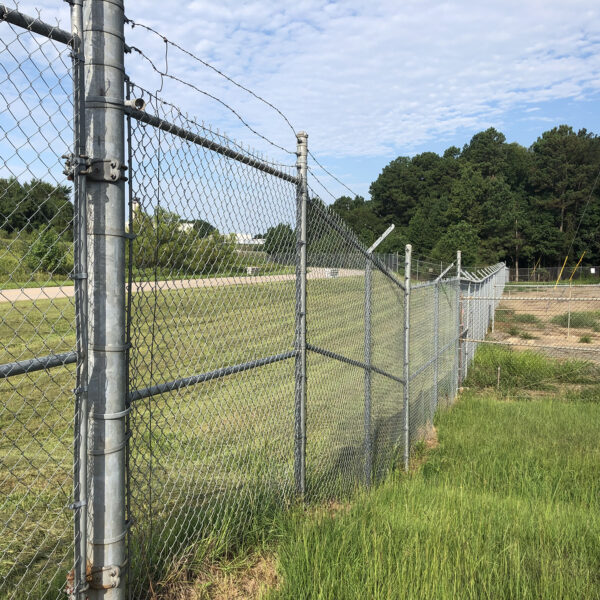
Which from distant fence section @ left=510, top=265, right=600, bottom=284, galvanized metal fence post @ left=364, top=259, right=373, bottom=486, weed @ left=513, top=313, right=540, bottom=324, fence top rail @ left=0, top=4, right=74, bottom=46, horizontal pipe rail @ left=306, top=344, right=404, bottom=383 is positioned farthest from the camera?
distant fence section @ left=510, top=265, right=600, bottom=284

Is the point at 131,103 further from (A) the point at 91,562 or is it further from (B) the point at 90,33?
(A) the point at 91,562

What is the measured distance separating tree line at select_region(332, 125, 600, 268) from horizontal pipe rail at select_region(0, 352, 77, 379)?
5628cm

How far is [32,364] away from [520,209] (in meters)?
81.1

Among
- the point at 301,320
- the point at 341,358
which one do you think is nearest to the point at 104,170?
the point at 301,320

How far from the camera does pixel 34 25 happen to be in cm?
155

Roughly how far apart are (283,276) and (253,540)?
1635 mm

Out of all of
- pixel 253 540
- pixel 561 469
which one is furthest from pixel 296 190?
pixel 561 469

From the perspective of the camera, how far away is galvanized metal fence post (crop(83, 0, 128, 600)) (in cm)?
179

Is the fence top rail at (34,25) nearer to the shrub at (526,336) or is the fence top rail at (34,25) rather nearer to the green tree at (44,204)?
the green tree at (44,204)

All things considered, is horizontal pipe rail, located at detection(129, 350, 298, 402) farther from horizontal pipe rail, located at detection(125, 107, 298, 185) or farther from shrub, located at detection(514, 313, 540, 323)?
shrub, located at detection(514, 313, 540, 323)

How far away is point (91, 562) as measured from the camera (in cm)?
182

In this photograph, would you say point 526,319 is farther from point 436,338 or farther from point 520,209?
point 520,209

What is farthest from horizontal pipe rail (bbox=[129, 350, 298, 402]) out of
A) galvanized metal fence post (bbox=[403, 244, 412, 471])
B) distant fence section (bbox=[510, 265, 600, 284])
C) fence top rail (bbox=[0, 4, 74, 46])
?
distant fence section (bbox=[510, 265, 600, 284])

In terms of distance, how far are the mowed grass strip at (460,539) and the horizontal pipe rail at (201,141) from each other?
206 cm
